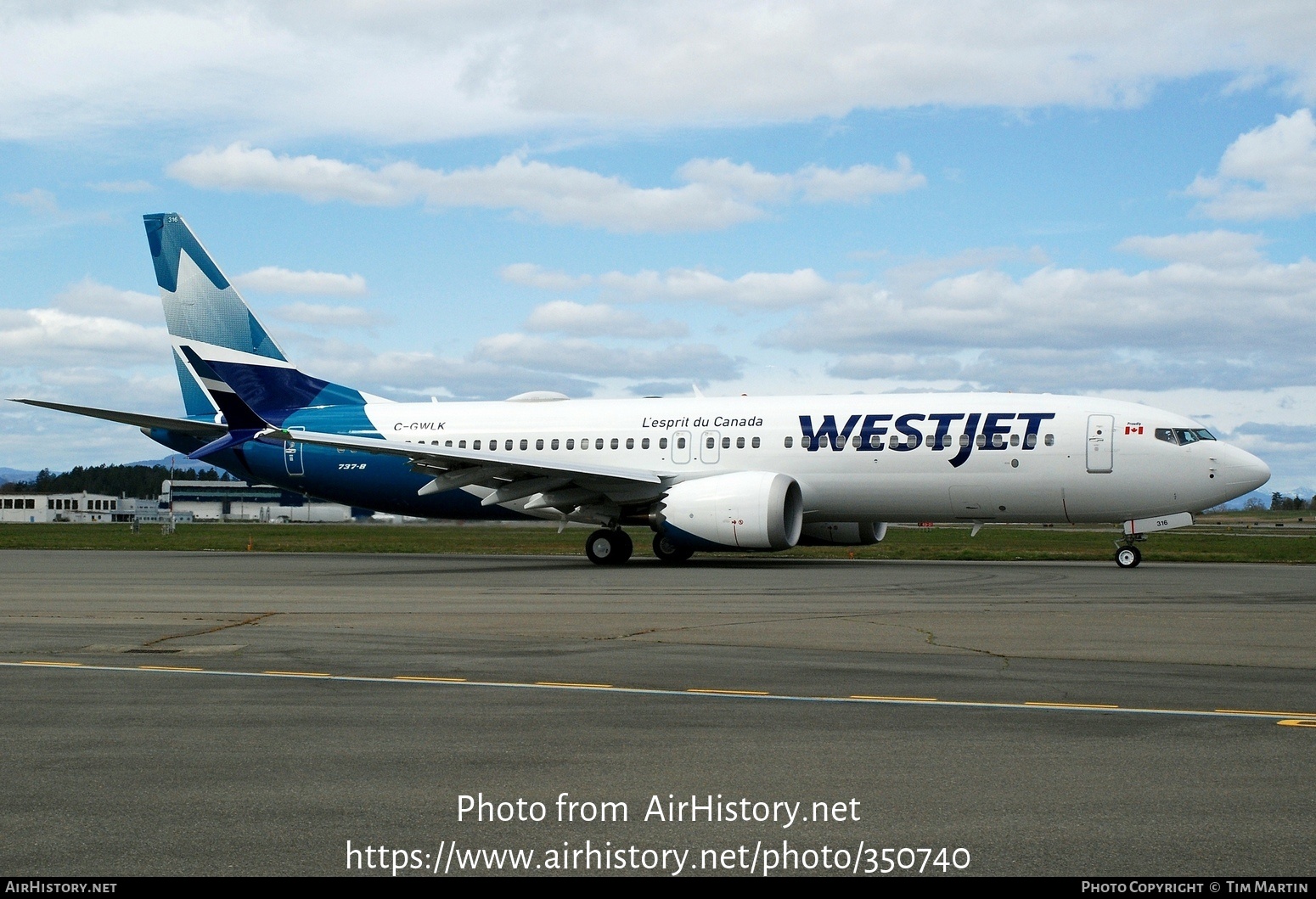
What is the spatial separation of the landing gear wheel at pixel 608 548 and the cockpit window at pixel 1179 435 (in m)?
12.2

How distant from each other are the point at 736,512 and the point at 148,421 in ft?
51.2

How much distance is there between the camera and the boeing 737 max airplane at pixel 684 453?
27797 millimetres

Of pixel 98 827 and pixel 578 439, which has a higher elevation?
pixel 578 439

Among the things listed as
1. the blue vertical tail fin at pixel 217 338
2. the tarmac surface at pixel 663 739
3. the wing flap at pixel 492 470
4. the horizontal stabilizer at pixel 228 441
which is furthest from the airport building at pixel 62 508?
the tarmac surface at pixel 663 739

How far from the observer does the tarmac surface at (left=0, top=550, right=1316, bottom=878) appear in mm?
5504

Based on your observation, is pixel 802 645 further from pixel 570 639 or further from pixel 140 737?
pixel 140 737

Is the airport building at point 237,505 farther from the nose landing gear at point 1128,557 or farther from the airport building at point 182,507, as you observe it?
the nose landing gear at point 1128,557

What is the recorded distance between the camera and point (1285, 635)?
13828mm

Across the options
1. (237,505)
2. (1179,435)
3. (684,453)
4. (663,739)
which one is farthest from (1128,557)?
(237,505)

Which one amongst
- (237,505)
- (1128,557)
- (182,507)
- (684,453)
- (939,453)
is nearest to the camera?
(1128,557)

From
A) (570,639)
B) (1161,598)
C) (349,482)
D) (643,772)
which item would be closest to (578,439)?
(349,482)

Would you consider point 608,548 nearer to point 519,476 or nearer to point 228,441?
point 519,476

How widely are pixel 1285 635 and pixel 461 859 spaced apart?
11354 millimetres

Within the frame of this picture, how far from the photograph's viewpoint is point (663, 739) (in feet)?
26.0
